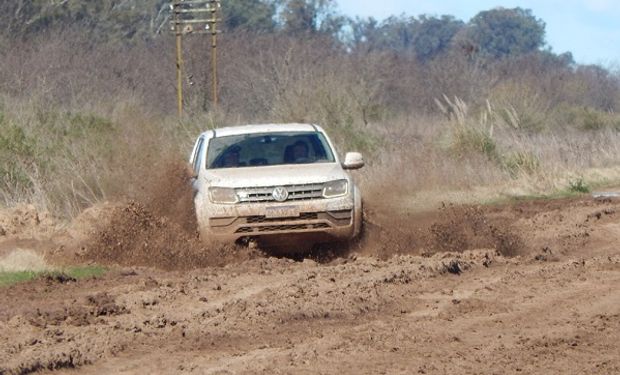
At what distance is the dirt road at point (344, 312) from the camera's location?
7.78m

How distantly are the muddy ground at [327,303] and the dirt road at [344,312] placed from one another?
2 centimetres

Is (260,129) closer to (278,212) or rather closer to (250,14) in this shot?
(278,212)

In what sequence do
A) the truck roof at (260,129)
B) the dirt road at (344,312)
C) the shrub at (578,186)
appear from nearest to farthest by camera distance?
the dirt road at (344,312), the truck roof at (260,129), the shrub at (578,186)

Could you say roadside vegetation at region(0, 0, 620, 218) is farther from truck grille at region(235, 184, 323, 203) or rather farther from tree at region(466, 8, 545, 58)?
tree at region(466, 8, 545, 58)

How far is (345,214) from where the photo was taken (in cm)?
1376

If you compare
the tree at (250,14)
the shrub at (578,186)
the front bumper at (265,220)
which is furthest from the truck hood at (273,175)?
the tree at (250,14)

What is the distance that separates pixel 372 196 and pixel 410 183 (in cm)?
567

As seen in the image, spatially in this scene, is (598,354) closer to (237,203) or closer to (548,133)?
(237,203)

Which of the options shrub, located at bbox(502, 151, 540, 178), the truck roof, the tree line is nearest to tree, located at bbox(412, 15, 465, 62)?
the tree line

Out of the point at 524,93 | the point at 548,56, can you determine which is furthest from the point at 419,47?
the point at 524,93

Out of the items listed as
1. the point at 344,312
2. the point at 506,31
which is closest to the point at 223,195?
the point at 344,312

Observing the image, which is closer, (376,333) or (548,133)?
(376,333)

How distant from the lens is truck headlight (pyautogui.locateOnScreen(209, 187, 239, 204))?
44.5 ft

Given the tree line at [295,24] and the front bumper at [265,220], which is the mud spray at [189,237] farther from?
the tree line at [295,24]
